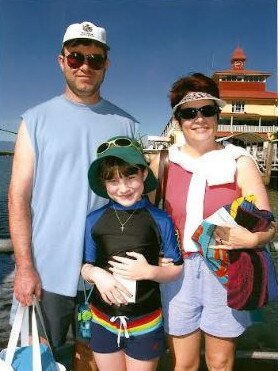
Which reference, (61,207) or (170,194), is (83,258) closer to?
(61,207)

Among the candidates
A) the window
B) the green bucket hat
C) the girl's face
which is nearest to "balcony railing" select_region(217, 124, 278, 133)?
the window

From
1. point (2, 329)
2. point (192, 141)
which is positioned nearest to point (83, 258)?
point (192, 141)

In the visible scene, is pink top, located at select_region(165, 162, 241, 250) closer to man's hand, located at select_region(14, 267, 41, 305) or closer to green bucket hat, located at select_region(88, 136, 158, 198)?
green bucket hat, located at select_region(88, 136, 158, 198)

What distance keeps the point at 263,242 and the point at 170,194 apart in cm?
61

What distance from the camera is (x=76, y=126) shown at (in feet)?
7.98

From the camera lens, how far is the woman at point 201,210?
2377 millimetres

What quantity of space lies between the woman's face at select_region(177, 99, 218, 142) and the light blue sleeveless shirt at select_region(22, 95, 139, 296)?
57 cm

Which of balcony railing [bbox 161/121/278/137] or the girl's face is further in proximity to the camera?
balcony railing [bbox 161/121/278/137]

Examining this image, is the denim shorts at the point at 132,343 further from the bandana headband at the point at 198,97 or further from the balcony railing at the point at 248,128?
the balcony railing at the point at 248,128

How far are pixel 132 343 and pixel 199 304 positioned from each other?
0.48 meters

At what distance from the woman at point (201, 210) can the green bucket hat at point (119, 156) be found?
188mm

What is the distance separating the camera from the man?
2.37 metres

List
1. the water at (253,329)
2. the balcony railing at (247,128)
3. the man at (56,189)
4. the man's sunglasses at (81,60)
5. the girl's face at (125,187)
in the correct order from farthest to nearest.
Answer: the balcony railing at (247,128) < the water at (253,329) < the man's sunglasses at (81,60) < the man at (56,189) < the girl's face at (125,187)

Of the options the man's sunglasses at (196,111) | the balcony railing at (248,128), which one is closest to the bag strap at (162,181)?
the man's sunglasses at (196,111)
